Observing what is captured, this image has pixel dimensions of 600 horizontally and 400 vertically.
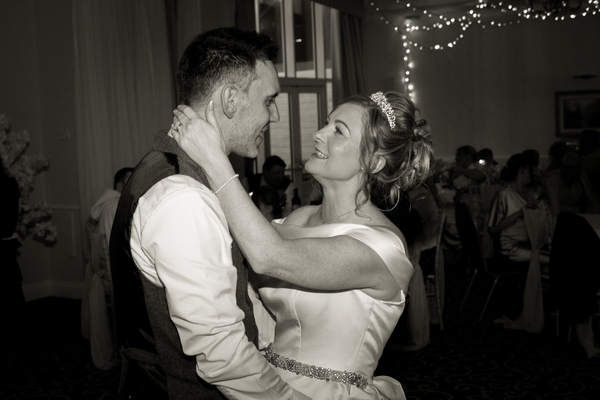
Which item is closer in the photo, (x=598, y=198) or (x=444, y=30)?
(x=598, y=198)

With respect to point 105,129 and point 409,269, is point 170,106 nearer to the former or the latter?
point 105,129

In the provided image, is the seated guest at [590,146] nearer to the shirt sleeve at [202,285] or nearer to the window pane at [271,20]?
the window pane at [271,20]

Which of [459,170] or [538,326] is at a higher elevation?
[459,170]

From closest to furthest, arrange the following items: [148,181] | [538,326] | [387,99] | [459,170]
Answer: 1. [148,181]
2. [387,99]
3. [538,326]
4. [459,170]

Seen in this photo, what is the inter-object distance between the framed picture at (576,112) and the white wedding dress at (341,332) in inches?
402

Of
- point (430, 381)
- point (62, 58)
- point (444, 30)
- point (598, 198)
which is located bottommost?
point (430, 381)

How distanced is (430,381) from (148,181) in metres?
3.08

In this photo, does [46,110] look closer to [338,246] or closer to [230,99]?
[230,99]

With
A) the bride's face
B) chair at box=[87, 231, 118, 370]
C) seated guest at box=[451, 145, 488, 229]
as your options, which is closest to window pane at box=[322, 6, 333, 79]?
seated guest at box=[451, 145, 488, 229]

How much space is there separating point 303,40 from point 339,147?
8.20 m

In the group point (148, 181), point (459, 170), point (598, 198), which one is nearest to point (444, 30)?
point (459, 170)

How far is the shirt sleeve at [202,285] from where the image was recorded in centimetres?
127

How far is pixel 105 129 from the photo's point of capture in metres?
6.04

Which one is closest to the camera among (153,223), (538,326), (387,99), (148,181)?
(153,223)
